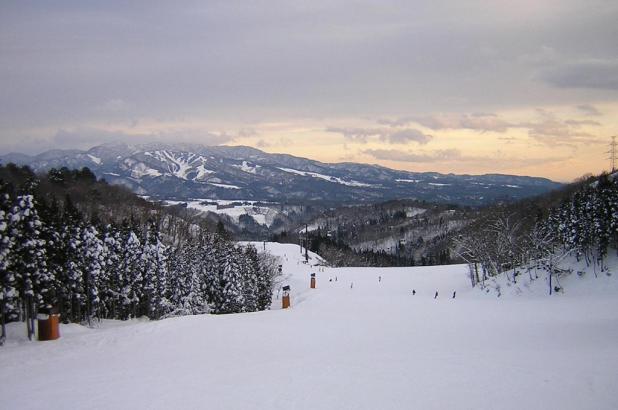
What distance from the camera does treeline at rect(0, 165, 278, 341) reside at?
21.5 metres

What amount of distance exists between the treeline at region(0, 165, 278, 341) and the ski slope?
4354mm

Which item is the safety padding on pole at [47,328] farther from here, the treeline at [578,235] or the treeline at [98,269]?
the treeline at [578,235]

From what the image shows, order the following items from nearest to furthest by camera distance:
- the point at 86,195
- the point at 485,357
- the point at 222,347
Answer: the point at 485,357, the point at 222,347, the point at 86,195

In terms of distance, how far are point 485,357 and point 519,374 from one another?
6.38 feet

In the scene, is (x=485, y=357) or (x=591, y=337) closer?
(x=485, y=357)

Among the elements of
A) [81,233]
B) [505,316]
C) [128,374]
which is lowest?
[505,316]

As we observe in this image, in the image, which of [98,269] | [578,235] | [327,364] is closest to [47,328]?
[327,364]

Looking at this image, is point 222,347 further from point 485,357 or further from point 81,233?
point 81,233

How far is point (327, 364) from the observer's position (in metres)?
12.1

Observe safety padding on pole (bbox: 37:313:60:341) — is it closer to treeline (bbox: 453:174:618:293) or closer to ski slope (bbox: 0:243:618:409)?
ski slope (bbox: 0:243:618:409)

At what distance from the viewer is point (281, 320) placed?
69.9 ft

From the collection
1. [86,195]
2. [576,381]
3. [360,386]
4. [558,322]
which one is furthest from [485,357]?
[86,195]

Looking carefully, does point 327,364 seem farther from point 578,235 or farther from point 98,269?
point 578,235

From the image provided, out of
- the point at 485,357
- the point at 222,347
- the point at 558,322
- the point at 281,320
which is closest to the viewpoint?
the point at 485,357
